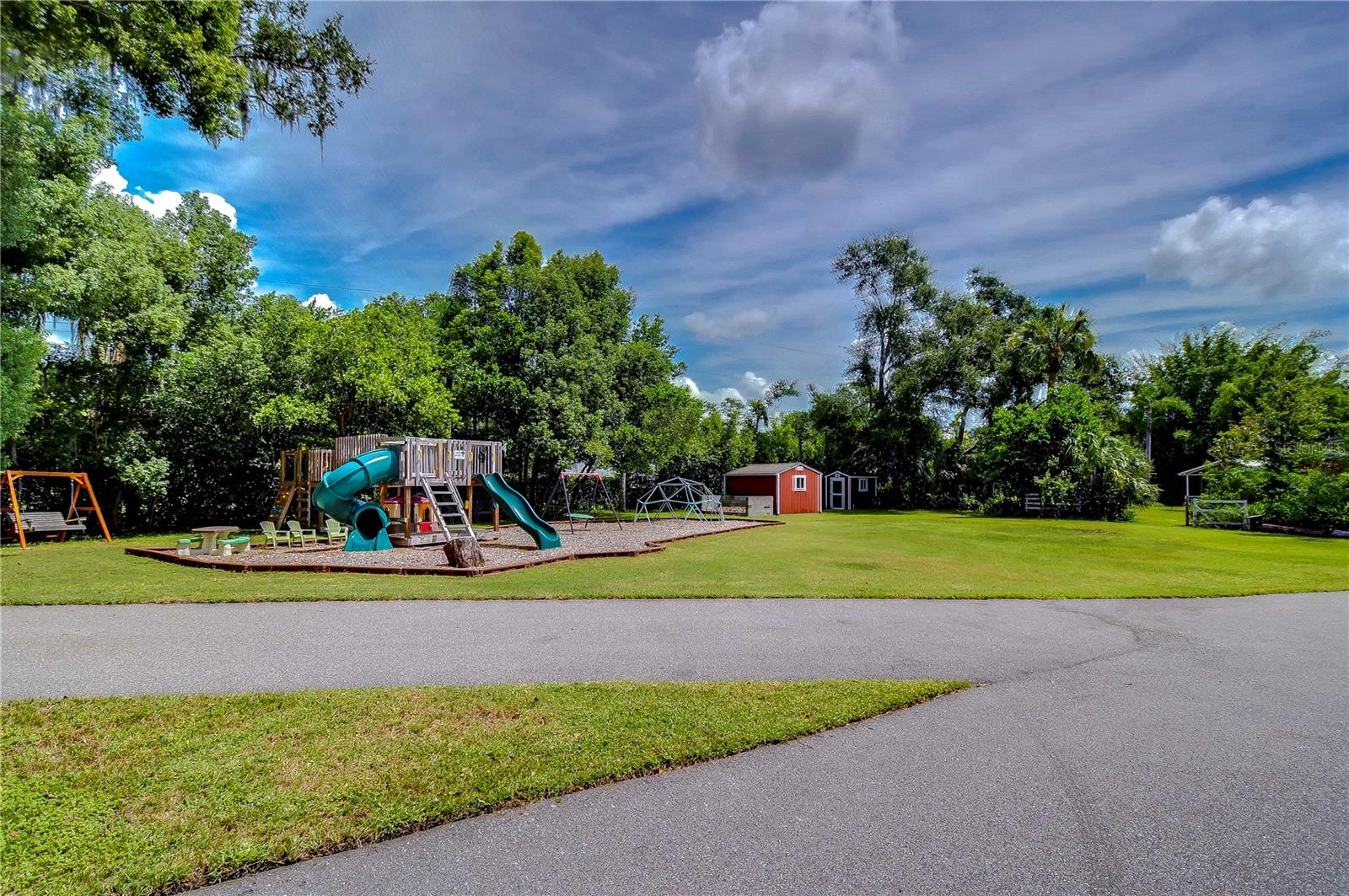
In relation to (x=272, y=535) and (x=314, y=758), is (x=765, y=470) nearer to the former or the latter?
(x=272, y=535)

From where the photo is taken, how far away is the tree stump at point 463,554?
34.3 feet

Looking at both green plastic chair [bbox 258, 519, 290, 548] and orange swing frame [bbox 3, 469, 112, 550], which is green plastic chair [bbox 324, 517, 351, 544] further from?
orange swing frame [bbox 3, 469, 112, 550]

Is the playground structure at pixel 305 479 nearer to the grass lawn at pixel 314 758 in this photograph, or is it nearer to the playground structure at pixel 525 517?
the playground structure at pixel 525 517

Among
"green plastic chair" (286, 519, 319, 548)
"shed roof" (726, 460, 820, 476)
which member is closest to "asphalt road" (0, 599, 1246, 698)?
"green plastic chair" (286, 519, 319, 548)

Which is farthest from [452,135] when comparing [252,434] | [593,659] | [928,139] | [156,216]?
[156,216]

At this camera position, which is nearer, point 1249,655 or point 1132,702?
point 1132,702

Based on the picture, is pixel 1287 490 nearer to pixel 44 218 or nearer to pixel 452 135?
pixel 452 135

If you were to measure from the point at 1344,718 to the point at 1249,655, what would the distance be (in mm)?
1690

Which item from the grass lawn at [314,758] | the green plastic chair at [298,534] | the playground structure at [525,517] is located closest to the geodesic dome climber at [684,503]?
the playground structure at [525,517]

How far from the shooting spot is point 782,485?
3497 cm

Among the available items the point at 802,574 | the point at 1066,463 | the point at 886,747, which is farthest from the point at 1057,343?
the point at 886,747

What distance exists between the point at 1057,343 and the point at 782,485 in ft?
51.7

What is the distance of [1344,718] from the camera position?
14.4 ft

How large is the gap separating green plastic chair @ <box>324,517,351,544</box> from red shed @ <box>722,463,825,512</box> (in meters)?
23.4
